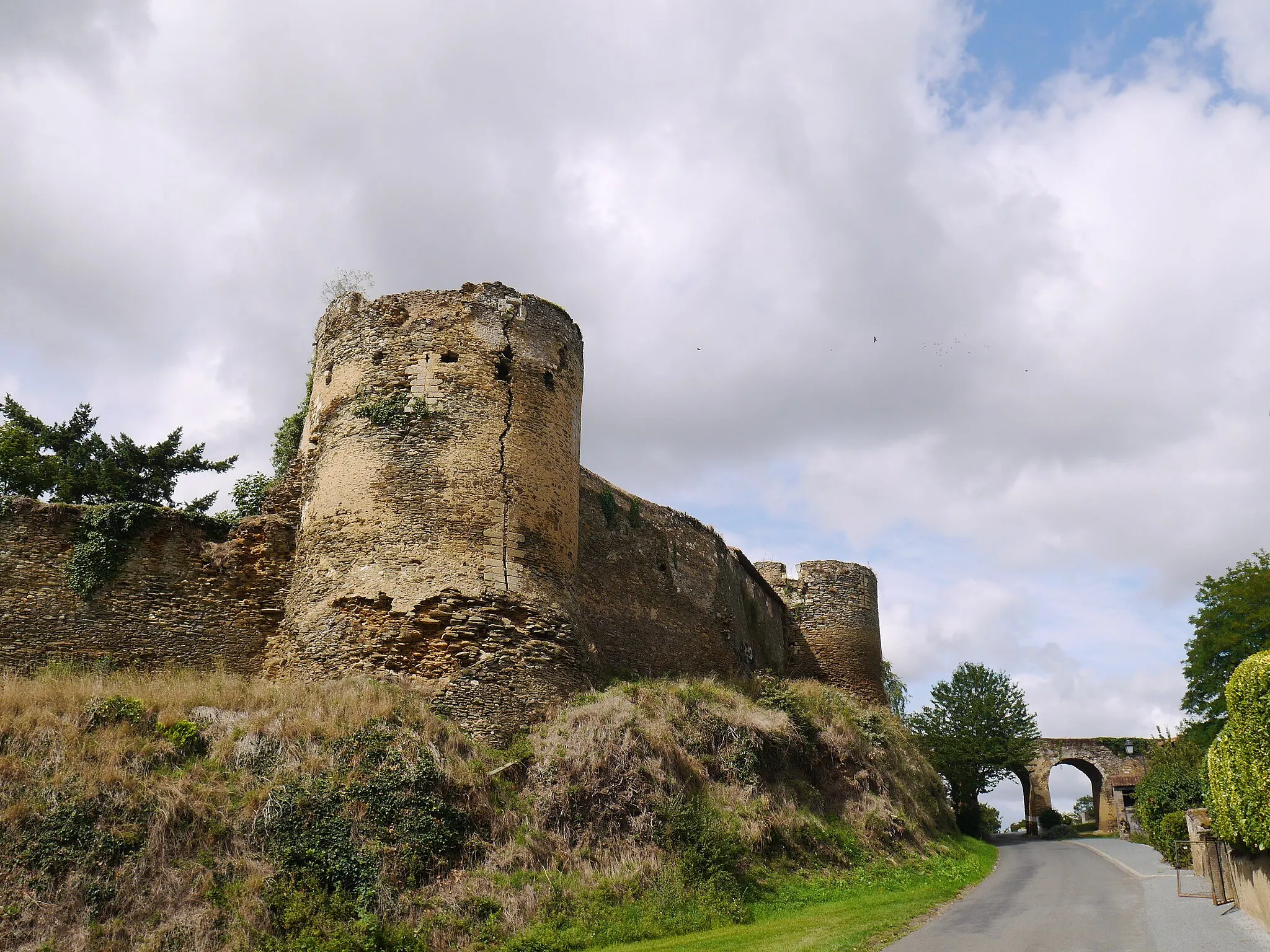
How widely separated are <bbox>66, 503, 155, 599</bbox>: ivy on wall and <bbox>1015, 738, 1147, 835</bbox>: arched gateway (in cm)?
4315

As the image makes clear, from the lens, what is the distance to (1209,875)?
14469mm

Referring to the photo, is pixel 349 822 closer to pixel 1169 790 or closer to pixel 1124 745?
pixel 1169 790

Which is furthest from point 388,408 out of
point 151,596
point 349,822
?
point 349,822

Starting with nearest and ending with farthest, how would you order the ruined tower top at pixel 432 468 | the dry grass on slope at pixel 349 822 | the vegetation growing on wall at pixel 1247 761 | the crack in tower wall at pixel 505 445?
the dry grass on slope at pixel 349 822 < the vegetation growing on wall at pixel 1247 761 < the ruined tower top at pixel 432 468 < the crack in tower wall at pixel 505 445

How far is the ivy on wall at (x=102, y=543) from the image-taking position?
48.2ft

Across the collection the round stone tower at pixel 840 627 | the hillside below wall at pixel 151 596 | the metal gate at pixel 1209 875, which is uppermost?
the round stone tower at pixel 840 627

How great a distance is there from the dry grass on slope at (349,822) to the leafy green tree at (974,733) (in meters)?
23.9

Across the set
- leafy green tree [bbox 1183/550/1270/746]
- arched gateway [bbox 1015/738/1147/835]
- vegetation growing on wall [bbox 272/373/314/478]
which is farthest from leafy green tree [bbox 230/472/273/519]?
arched gateway [bbox 1015/738/1147/835]

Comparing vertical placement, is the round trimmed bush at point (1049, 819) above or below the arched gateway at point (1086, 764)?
below

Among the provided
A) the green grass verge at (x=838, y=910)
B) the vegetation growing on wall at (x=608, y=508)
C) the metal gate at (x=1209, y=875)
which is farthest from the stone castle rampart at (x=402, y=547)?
the metal gate at (x=1209, y=875)

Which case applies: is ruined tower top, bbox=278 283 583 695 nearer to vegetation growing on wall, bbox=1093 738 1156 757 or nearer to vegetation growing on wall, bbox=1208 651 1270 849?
vegetation growing on wall, bbox=1208 651 1270 849

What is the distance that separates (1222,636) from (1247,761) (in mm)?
24082

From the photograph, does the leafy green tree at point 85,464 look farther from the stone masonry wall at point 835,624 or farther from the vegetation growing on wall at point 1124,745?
the vegetation growing on wall at point 1124,745

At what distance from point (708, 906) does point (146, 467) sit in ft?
61.3
